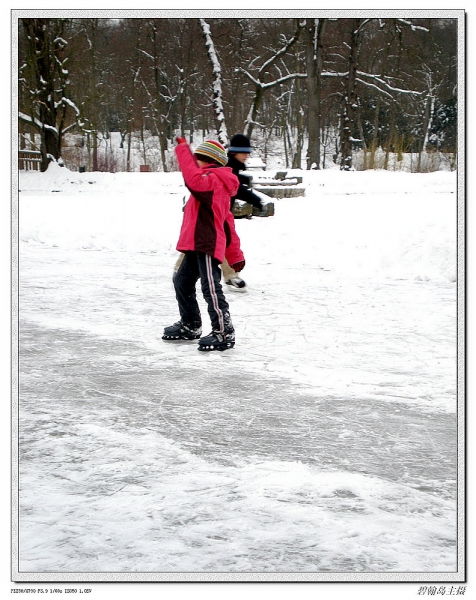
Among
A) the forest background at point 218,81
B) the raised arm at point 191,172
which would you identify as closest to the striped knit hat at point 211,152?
the raised arm at point 191,172

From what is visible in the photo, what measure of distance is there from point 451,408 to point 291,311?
231 centimetres

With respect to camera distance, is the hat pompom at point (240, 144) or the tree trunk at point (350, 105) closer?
the tree trunk at point (350, 105)

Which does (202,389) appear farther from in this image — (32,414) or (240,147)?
(240,147)

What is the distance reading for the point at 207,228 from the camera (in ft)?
15.2

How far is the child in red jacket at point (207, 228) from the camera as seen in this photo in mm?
4477

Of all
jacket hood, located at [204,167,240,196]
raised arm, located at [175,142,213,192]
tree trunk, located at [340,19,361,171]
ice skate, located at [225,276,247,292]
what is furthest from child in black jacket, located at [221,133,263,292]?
tree trunk, located at [340,19,361,171]

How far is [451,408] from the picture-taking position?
143 inches

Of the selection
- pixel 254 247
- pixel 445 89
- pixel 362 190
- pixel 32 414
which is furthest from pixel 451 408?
pixel 362 190

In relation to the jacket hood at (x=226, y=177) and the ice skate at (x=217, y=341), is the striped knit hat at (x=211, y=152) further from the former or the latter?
the ice skate at (x=217, y=341)

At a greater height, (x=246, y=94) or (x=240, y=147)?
(x=246, y=94)

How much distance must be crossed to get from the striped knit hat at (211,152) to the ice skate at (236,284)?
2062 mm

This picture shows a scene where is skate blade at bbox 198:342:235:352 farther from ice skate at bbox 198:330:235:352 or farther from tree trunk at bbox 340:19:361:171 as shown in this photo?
tree trunk at bbox 340:19:361:171
